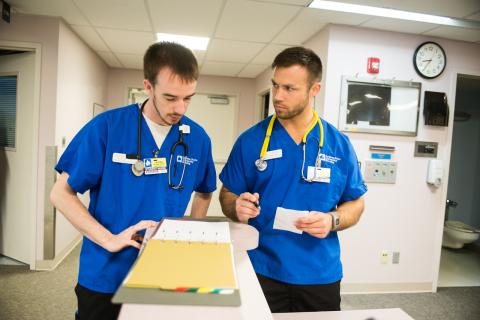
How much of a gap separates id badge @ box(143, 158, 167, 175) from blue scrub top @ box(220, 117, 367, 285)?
15.8 inches

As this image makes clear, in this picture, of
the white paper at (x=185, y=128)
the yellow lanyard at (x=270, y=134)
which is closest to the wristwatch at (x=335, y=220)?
the yellow lanyard at (x=270, y=134)

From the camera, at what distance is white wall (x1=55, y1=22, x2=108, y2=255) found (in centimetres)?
307

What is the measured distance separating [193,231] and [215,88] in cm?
484

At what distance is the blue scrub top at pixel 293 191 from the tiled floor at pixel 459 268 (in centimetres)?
271

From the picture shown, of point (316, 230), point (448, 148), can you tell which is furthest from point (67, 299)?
point (448, 148)

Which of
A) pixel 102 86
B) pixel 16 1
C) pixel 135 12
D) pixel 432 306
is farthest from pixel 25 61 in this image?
pixel 432 306

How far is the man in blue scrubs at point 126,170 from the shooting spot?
3.14ft

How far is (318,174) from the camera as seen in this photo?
1.27 metres

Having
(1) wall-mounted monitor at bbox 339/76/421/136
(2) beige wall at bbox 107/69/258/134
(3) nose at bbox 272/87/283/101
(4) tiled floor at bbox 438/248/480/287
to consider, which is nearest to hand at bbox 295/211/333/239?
(3) nose at bbox 272/87/283/101

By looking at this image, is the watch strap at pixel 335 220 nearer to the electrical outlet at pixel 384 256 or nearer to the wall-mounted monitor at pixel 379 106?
the wall-mounted monitor at pixel 379 106

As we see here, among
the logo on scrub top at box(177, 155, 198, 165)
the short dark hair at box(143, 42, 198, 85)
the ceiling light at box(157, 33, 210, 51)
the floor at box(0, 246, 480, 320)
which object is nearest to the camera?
the short dark hair at box(143, 42, 198, 85)

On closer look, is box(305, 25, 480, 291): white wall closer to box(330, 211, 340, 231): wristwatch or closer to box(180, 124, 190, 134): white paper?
box(330, 211, 340, 231): wristwatch

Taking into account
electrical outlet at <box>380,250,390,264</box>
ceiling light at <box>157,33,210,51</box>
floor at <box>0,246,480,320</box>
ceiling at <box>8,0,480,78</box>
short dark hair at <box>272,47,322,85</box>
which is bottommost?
floor at <box>0,246,480,320</box>

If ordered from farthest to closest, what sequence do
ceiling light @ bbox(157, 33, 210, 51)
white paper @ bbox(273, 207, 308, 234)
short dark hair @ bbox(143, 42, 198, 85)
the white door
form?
ceiling light @ bbox(157, 33, 210, 51) < the white door < white paper @ bbox(273, 207, 308, 234) < short dark hair @ bbox(143, 42, 198, 85)
